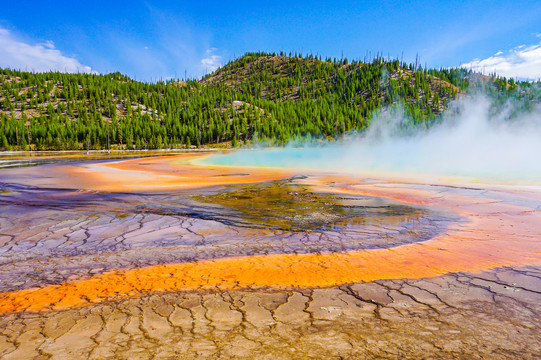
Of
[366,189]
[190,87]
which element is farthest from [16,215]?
[190,87]

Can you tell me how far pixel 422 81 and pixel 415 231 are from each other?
549ft

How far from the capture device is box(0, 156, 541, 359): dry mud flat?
2.99m

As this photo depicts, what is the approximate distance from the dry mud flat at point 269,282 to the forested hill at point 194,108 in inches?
3378

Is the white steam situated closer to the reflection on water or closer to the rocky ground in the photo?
the reflection on water

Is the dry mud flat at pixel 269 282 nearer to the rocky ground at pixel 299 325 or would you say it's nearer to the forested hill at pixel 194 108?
the rocky ground at pixel 299 325

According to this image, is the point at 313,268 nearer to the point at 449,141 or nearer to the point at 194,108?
the point at 449,141

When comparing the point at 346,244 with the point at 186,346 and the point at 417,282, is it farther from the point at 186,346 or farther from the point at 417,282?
the point at 186,346

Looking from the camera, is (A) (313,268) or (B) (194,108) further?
(B) (194,108)

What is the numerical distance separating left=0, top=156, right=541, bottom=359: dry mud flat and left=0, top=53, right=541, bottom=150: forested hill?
85.8 m

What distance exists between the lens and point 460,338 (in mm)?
3047

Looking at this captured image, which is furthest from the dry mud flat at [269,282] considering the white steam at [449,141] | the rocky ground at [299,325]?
the white steam at [449,141]

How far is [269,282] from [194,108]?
417 ft

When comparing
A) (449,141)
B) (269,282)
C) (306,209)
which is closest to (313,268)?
(269,282)

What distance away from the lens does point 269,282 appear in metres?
4.49
